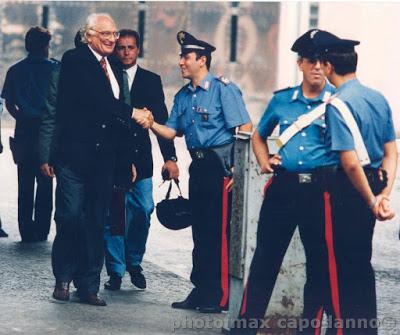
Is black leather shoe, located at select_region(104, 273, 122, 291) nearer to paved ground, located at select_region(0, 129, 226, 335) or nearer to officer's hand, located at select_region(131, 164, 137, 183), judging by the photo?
paved ground, located at select_region(0, 129, 226, 335)

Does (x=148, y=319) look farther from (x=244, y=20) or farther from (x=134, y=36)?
(x=244, y=20)

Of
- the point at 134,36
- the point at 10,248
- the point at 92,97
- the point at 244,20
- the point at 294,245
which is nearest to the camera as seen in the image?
the point at 294,245

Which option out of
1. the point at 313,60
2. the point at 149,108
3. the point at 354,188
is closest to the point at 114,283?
the point at 149,108

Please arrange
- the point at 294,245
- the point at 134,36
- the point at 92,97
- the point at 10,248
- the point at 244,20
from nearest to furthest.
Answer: the point at 294,245 → the point at 92,97 → the point at 134,36 → the point at 10,248 → the point at 244,20

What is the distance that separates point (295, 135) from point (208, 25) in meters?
25.2

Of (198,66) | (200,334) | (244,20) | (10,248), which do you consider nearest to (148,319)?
(200,334)

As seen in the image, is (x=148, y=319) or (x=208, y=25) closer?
(x=148, y=319)

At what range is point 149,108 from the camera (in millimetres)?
10125

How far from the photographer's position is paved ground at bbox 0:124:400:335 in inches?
339

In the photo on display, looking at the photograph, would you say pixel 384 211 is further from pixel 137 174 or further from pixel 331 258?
pixel 137 174

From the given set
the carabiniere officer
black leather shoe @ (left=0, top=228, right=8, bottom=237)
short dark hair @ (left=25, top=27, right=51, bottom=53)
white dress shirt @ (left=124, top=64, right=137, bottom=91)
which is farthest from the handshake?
black leather shoe @ (left=0, top=228, right=8, bottom=237)

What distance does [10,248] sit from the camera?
1200 centimetres

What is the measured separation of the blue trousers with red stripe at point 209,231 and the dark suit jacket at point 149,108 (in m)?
0.62

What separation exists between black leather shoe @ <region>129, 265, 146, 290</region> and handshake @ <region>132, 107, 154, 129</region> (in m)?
1.20
